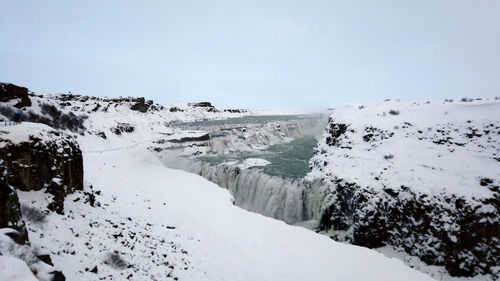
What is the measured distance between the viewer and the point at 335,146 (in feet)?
79.5

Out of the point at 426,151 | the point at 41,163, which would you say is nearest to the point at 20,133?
the point at 41,163

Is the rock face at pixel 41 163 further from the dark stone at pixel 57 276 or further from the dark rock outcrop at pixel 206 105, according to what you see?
the dark rock outcrop at pixel 206 105

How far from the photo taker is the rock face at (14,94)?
3038cm

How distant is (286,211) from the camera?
64.7 ft

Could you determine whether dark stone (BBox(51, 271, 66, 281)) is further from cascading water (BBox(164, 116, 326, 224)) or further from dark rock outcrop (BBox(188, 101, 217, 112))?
dark rock outcrop (BBox(188, 101, 217, 112))

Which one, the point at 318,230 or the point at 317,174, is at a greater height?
the point at 317,174

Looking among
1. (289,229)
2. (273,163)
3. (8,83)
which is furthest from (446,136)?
(8,83)

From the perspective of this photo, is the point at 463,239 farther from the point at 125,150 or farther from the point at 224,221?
the point at 125,150

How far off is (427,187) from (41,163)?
1751 cm

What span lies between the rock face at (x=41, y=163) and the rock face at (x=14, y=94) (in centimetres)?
2481

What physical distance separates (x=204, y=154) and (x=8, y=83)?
22.7m

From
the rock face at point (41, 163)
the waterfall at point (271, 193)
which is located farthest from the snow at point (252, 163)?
the rock face at point (41, 163)

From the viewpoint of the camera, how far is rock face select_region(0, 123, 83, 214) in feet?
33.0

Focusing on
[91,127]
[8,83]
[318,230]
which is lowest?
[318,230]
